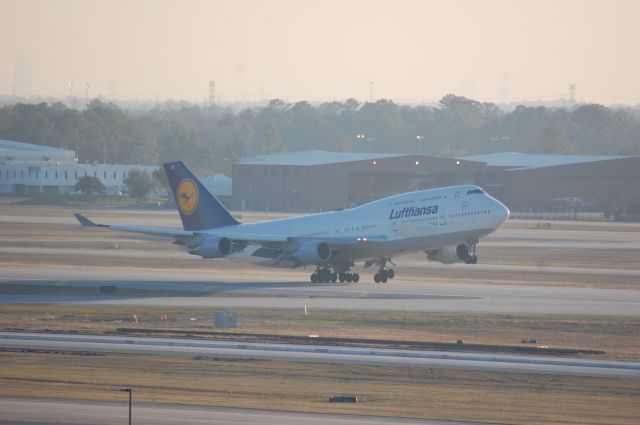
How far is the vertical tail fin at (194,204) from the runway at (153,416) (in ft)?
120

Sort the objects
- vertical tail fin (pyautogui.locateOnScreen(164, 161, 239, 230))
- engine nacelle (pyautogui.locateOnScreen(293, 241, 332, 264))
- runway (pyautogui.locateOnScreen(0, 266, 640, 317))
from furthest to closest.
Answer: vertical tail fin (pyautogui.locateOnScreen(164, 161, 239, 230))
engine nacelle (pyautogui.locateOnScreen(293, 241, 332, 264))
runway (pyautogui.locateOnScreen(0, 266, 640, 317))

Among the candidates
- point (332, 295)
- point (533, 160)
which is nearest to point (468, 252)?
point (332, 295)

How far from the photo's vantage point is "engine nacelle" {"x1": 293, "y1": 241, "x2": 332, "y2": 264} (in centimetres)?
6650

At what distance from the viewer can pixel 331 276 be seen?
68562mm

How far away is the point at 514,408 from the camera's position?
34.4m

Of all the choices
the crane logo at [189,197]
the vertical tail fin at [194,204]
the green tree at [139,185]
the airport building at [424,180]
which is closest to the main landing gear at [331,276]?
the vertical tail fin at [194,204]

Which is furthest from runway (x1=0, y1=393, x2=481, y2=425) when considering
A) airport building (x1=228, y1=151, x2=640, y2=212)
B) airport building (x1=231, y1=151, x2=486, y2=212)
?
airport building (x1=228, y1=151, x2=640, y2=212)

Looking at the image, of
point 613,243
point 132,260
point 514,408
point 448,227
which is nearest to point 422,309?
point 448,227

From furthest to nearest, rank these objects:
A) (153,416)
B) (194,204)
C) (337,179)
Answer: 1. (337,179)
2. (194,204)
3. (153,416)

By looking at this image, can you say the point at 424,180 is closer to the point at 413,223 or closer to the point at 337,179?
the point at 337,179

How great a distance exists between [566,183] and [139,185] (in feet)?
202

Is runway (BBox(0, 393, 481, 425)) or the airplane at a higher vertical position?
the airplane

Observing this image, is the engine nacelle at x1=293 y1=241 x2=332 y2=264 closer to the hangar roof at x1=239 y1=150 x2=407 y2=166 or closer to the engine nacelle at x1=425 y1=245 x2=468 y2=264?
the engine nacelle at x1=425 y1=245 x2=468 y2=264

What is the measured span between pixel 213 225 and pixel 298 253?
627 cm
